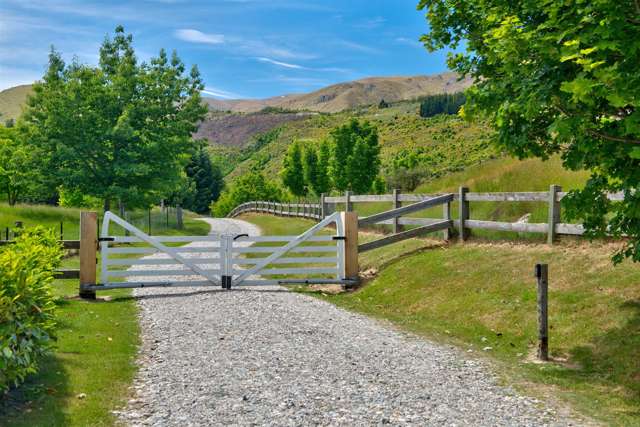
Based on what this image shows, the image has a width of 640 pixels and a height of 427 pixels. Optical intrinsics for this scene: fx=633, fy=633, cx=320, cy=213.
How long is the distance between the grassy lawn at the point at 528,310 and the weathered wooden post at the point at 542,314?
222mm

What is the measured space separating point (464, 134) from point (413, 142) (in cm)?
1369

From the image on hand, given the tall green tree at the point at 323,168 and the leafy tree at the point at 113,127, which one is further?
the tall green tree at the point at 323,168

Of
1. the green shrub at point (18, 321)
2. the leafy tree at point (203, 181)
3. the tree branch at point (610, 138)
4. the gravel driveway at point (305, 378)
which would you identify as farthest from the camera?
the leafy tree at point (203, 181)

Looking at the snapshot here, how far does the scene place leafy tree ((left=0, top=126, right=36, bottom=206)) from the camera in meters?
44.4

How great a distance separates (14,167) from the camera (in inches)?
1825

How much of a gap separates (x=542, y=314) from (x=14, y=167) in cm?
4443

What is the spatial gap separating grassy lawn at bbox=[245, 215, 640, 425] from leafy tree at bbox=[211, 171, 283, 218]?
3443 inches

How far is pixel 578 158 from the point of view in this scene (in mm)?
9289

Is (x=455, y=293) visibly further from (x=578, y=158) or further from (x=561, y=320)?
(x=578, y=158)

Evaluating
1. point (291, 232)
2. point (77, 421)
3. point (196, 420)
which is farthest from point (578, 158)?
→ point (291, 232)

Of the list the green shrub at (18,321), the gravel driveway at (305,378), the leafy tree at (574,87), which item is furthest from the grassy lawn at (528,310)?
the green shrub at (18,321)

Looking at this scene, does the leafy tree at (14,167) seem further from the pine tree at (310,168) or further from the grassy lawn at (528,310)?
the grassy lawn at (528,310)

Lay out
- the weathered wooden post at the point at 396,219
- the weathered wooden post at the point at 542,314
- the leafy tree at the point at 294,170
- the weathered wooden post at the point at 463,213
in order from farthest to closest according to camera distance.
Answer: the leafy tree at the point at 294,170
the weathered wooden post at the point at 396,219
the weathered wooden post at the point at 463,213
the weathered wooden post at the point at 542,314

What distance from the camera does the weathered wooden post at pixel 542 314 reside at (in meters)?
10.6
